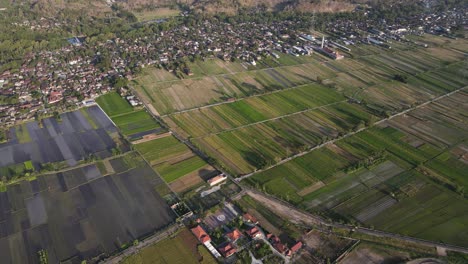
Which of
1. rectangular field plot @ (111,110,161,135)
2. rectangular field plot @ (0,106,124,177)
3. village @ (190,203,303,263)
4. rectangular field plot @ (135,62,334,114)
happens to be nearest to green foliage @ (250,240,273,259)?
village @ (190,203,303,263)

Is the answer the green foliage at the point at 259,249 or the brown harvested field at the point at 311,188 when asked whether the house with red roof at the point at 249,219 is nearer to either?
the green foliage at the point at 259,249

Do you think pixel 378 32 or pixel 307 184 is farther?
pixel 378 32

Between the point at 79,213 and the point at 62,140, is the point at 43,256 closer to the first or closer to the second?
the point at 79,213

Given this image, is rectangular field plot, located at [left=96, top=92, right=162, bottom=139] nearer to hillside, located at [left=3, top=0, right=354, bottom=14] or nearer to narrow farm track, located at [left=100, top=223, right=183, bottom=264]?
narrow farm track, located at [left=100, top=223, right=183, bottom=264]

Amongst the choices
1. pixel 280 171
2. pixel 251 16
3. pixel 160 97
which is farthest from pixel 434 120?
pixel 251 16

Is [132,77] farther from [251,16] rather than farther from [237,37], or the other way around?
[251,16]

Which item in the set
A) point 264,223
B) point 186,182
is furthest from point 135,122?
point 264,223
